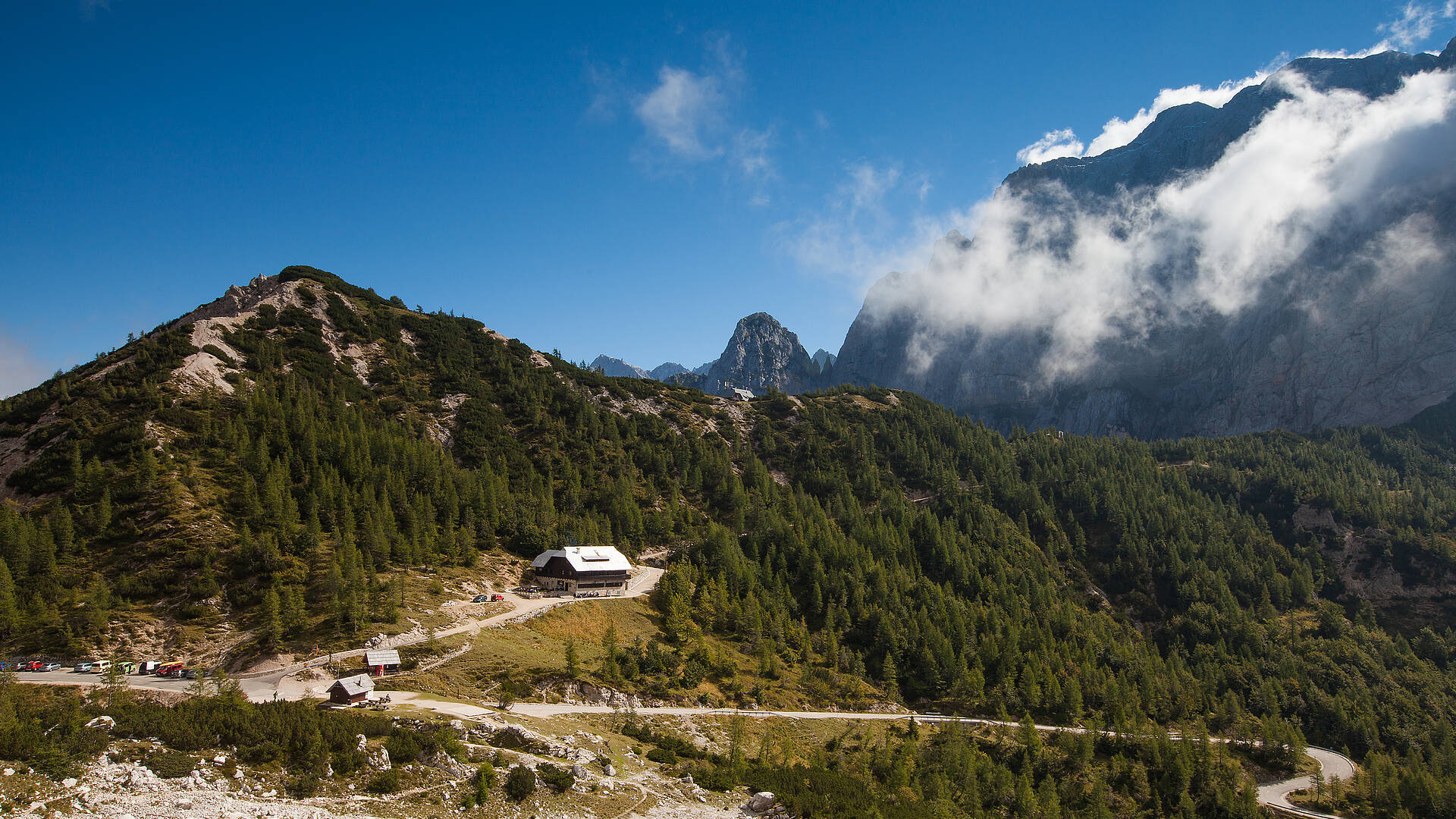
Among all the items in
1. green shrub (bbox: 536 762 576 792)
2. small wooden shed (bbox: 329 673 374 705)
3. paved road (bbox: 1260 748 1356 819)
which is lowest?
paved road (bbox: 1260 748 1356 819)

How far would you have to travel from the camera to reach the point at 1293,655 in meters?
122

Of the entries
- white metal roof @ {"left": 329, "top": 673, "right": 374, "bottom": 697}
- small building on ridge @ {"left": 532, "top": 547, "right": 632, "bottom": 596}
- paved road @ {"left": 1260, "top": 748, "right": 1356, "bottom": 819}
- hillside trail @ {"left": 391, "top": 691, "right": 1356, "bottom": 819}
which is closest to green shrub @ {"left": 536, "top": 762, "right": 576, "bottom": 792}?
hillside trail @ {"left": 391, "top": 691, "right": 1356, "bottom": 819}

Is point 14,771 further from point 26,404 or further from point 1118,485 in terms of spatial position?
point 1118,485

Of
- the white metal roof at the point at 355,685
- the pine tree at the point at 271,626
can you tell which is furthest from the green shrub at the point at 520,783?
the pine tree at the point at 271,626

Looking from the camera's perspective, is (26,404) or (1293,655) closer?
(26,404)

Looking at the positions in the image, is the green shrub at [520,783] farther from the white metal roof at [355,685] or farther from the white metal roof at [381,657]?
the white metal roof at [381,657]

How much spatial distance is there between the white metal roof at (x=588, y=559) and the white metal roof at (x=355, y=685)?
1602 inches

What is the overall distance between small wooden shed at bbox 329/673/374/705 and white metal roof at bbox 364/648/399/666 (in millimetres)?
5442

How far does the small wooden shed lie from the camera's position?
46875 millimetres

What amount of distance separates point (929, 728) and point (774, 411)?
407ft

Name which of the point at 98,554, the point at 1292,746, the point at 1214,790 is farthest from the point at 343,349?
the point at 1292,746

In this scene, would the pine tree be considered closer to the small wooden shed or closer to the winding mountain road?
the winding mountain road

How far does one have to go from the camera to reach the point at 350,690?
1847 inches

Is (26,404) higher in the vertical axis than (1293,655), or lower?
higher
